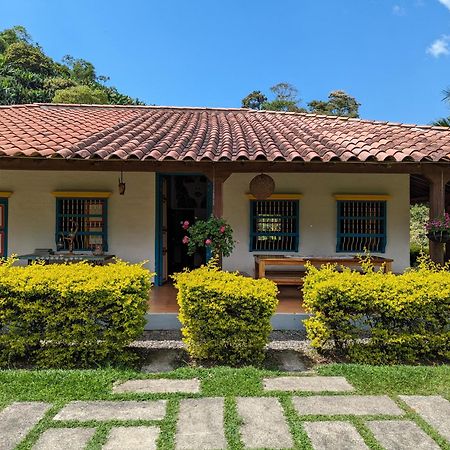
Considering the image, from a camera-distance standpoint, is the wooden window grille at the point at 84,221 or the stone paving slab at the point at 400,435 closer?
the stone paving slab at the point at 400,435

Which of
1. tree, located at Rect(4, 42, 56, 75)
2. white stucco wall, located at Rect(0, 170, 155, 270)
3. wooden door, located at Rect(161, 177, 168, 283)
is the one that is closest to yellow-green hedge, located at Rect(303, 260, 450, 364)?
wooden door, located at Rect(161, 177, 168, 283)

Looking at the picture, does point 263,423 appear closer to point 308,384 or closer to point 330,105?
point 308,384

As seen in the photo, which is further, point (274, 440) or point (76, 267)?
point (76, 267)

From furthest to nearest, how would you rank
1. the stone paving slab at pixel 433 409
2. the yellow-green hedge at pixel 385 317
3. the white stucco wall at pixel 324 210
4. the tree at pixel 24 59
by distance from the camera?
the tree at pixel 24 59 → the white stucco wall at pixel 324 210 → the yellow-green hedge at pixel 385 317 → the stone paving slab at pixel 433 409

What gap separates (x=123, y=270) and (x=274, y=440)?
2861mm

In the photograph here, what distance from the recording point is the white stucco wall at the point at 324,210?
27.7 feet

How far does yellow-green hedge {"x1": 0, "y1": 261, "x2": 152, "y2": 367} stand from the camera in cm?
437

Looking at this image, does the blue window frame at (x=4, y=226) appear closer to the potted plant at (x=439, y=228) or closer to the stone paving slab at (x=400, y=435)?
the stone paving slab at (x=400, y=435)

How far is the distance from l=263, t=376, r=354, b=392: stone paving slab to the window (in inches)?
180

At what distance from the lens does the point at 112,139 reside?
692cm

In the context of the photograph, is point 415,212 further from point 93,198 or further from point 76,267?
point 76,267

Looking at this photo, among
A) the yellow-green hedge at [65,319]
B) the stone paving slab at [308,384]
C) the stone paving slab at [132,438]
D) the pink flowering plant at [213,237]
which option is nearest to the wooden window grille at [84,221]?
the pink flowering plant at [213,237]

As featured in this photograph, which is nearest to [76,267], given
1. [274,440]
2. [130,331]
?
[130,331]

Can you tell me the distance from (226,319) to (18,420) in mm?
2278
